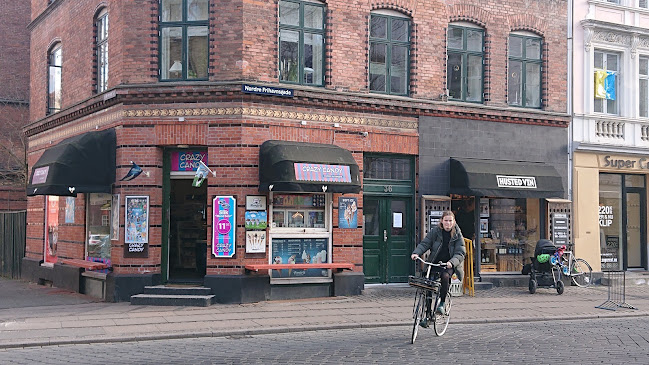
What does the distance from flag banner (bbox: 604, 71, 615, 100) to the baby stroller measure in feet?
17.8

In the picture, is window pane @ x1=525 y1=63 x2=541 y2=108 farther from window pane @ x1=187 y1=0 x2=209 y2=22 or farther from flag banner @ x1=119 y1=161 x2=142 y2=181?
flag banner @ x1=119 y1=161 x2=142 y2=181

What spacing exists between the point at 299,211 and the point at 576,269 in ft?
27.1

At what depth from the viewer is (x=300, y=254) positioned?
16.2 meters

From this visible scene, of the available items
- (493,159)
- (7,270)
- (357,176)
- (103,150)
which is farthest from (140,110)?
(7,270)

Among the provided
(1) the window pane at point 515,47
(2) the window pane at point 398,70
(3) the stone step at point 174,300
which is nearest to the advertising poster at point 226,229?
(3) the stone step at point 174,300

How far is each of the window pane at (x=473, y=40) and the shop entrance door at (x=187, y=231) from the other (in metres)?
7.96

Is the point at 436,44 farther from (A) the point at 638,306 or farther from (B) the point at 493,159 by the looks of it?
(A) the point at 638,306

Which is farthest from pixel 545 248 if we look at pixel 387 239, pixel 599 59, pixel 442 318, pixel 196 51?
pixel 196 51

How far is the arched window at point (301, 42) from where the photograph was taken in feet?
53.2

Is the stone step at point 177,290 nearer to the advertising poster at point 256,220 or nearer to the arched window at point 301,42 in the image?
the advertising poster at point 256,220

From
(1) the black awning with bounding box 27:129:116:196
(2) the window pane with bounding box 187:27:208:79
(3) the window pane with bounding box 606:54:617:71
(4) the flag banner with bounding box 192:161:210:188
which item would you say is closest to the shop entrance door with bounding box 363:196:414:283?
(4) the flag banner with bounding box 192:161:210:188

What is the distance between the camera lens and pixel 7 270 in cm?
2327

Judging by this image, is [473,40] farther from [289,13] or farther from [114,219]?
[114,219]

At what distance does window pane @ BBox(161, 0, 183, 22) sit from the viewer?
15.9 m
